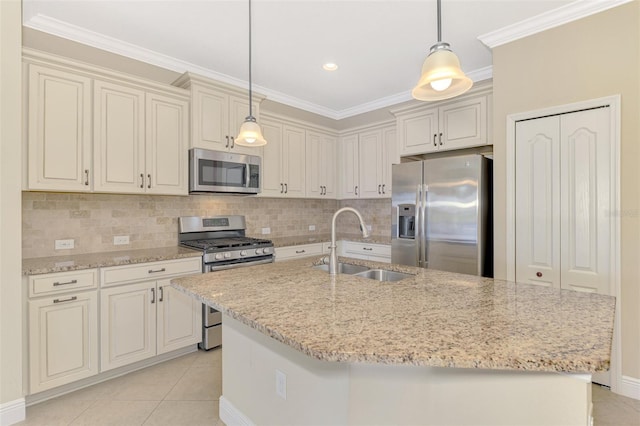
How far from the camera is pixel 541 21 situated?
2354 millimetres

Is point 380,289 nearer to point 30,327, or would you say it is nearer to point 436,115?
point 30,327

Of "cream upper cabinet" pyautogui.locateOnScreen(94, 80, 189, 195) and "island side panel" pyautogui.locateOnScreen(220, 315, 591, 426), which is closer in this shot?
"island side panel" pyautogui.locateOnScreen(220, 315, 591, 426)

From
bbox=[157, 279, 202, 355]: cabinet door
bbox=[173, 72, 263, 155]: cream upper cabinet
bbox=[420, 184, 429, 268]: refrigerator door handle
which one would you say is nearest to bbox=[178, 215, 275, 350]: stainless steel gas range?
bbox=[157, 279, 202, 355]: cabinet door

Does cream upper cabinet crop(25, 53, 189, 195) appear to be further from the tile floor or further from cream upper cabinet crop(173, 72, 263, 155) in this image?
the tile floor

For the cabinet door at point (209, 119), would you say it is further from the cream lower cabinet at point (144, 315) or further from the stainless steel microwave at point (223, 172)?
the cream lower cabinet at point (144, 315)

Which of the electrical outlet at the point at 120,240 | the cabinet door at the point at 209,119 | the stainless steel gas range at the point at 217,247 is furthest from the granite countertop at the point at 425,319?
the cabinet door at the point at 209,119

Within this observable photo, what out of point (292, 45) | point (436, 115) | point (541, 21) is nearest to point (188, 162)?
point (292, 45)

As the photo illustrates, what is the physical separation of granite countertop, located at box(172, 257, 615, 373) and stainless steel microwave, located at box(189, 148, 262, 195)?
1.48 metres

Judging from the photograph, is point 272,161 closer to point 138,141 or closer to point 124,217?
point 138,141

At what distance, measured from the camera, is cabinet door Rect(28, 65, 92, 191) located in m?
2.28

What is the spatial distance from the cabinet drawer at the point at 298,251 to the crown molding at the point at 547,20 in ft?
8.74

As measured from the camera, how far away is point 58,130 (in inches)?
93.7

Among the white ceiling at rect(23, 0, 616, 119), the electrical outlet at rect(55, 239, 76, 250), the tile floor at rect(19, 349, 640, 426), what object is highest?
the white ceiling at rect(23, 0, 616, 119)

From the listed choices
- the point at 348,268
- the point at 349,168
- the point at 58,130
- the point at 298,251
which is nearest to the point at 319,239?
the point at 298,251
